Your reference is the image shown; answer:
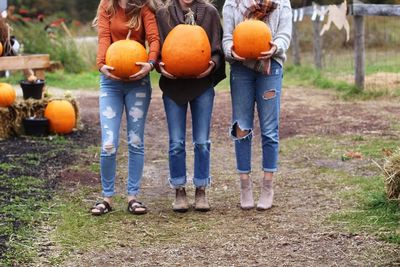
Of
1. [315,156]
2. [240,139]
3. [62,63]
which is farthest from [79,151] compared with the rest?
[62,63]

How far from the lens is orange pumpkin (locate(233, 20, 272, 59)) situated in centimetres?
473

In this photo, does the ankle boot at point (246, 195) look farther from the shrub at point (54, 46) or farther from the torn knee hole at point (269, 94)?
the shrub at point (54, 46)

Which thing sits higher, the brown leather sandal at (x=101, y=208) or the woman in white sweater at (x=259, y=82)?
the woman in white sweater at (x=259, y=82)

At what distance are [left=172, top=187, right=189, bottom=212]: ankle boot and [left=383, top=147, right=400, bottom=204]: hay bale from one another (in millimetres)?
1358

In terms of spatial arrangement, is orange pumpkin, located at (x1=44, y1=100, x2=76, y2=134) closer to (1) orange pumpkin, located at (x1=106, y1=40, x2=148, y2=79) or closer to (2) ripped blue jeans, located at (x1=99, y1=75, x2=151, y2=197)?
(2) ripped blue jeans, located at (x1=99, y1=75, x2=151, y2=197)

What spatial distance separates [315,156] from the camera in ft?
22.8

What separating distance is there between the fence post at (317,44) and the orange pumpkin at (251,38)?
944 cm

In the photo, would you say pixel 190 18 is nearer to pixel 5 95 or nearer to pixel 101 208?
pixel 101 208

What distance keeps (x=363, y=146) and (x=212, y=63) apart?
289 cm

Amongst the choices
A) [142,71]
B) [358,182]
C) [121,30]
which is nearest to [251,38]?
[142,71]

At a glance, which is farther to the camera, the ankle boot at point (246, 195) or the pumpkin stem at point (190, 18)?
the ankle boot at point (246, 195)

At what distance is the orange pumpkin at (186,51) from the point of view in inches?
186

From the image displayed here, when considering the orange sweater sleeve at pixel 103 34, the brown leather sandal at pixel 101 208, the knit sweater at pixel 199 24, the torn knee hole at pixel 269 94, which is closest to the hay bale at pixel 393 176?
the torn knee hole at pixel 269 94

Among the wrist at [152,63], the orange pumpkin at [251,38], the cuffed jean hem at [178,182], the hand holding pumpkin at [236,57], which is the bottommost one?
the cuffed jean hem at [178,182]
